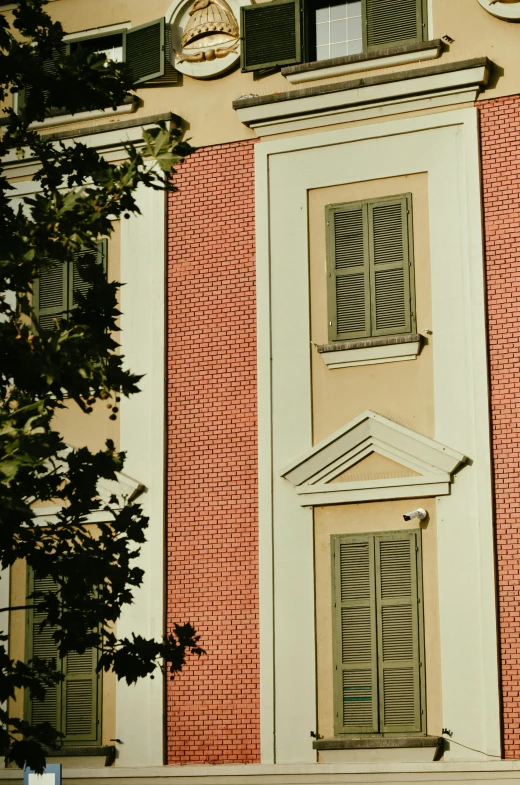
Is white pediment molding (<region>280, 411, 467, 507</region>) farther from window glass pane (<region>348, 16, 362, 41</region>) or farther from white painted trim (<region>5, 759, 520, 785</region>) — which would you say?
window glass pane (<region>348, 16, 362, 41</region>)

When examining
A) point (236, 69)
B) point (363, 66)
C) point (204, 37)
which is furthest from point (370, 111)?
point (204, 37)

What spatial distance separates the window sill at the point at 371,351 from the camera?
59.2ft

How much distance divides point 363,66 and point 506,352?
419 cm

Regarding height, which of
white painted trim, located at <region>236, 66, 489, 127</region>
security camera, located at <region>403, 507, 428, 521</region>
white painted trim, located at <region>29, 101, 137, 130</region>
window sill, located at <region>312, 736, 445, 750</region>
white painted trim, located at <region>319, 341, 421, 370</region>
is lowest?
window sill, located at <region>312, 736, 445, 750</region>

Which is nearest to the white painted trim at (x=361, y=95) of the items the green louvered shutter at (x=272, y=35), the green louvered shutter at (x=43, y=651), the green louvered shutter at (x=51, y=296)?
the green louvered shutter at (x=272, y=35)

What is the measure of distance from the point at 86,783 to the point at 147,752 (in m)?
0.83

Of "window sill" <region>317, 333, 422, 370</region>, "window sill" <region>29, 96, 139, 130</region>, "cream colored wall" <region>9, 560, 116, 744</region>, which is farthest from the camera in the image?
"window sill" <region>29, 96, 139, 130</region>

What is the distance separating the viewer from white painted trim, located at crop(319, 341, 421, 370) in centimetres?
1806

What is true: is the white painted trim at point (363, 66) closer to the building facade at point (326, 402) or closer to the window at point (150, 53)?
the building facade at point (326, 402)

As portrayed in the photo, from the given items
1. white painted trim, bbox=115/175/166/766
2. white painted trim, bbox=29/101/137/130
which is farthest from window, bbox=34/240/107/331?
white painted trim, bbox=29/101/137/130

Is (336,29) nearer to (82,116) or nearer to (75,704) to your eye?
(82,116)

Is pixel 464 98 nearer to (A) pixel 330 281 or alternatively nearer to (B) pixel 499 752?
(A) pixel 330 281

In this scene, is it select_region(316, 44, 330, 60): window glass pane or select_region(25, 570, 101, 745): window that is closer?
select_region(25, 570, 101, 745): window

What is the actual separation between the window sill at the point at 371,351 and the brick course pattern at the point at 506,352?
96 centimetres
